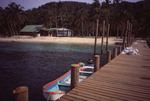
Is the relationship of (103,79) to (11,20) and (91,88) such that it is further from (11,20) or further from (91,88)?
(11,20)

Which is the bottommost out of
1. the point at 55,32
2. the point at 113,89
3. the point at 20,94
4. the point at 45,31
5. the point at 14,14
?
the point at 113,89

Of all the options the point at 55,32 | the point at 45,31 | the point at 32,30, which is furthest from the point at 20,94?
the point at 32,30

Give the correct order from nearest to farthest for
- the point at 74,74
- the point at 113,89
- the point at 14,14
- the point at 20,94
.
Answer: the point at 20,94, the point at 113,89, the point at 74,74, the point at 14,14

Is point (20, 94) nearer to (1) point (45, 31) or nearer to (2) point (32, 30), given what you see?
(1) point (45, 31)

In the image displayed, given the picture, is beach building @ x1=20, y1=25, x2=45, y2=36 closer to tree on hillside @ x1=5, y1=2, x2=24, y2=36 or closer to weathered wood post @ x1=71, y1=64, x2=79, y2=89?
tree on hillside @ x1=5, y1=2, x2=24, y2=36

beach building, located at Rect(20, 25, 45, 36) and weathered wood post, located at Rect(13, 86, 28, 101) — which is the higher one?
beach building, located at Rect(20, 25, 45, 36)

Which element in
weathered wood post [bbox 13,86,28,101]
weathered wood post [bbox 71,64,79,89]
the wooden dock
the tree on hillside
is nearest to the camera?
weathered wood post [bbox 13,86,28,101]

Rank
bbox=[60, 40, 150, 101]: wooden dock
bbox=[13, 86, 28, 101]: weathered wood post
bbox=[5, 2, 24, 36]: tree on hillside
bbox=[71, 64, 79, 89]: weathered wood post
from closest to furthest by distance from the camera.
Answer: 1. bbox=[13, 86, 28, 101]: weathered wood post
2. bbox=[60, 40, 150, 101]: wooden dock
3. bbox=[71, 64, 79, 89]: weathered wood post
4. bbox=[5, 2, 24, 36]: tree on hillside

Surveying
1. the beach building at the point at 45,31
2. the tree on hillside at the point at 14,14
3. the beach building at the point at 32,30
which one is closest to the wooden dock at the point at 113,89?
the beach building at the point at 45,31

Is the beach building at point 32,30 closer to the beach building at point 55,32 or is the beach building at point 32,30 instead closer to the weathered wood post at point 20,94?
the beach building at point 55,32

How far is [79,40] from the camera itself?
50.8 m

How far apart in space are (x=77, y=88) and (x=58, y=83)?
376 cm

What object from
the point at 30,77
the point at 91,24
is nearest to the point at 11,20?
the point at 91,24

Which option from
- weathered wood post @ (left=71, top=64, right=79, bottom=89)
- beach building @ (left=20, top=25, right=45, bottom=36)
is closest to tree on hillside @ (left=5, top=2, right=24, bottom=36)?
beach building @ (left=20, top=25, right=45, bottom=36)
